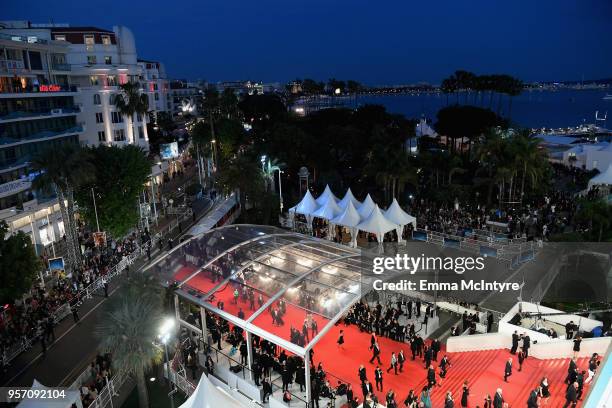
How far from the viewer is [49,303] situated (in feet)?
80.2

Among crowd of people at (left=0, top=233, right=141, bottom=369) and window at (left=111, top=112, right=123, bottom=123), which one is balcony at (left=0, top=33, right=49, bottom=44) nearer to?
window at (left=111, top=112, right=123, bottom=123)

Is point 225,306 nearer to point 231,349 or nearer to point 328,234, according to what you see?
point 231,349

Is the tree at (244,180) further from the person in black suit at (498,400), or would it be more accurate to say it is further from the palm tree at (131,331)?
the person in black suit at (498,400)

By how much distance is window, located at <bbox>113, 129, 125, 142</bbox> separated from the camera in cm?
5092

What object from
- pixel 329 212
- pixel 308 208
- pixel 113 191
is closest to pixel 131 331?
pixel 113 191

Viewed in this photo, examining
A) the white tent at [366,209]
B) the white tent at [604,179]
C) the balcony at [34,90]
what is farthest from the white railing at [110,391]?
the white tent at [604,179]

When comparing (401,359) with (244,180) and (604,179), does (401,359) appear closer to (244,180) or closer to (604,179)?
(244,180)

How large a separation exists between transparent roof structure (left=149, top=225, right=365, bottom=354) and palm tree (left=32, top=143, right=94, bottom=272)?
29.7 feet

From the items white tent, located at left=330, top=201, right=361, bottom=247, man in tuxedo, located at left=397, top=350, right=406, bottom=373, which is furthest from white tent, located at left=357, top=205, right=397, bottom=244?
man in tuxedo, located at left=397, top=350, right=406, bottom=373

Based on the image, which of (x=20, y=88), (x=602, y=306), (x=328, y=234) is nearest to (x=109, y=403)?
(x=328, y=234)

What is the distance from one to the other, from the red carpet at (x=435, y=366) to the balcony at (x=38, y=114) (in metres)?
26.9

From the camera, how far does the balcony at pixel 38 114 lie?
36969 mm

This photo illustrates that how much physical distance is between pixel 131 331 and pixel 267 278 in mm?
6255

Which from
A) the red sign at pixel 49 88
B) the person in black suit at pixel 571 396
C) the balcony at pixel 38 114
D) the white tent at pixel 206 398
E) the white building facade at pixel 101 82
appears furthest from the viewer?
the white building facade at pixel 101 82
